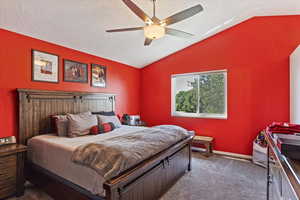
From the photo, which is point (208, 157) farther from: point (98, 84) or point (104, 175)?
point (98, 84)

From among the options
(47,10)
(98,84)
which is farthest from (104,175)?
(98,84)

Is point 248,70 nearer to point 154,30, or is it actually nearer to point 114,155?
point 154,30

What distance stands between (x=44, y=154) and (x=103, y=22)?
2270mm

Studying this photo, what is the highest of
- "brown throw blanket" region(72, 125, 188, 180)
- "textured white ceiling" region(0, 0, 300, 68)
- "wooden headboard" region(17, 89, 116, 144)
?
"textured white ceiling" region(0, 0, 300, 68)

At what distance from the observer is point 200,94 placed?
4.15 meters

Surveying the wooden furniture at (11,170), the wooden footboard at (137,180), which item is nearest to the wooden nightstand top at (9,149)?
the wooden furniture at (11,170)

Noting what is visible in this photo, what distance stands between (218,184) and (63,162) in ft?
7.50

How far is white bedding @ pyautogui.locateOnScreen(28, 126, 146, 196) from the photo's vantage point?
1.52 m

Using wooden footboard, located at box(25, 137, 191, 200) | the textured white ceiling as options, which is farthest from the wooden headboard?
the textured white ceiling

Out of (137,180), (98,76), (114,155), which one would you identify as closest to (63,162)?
(114,155)

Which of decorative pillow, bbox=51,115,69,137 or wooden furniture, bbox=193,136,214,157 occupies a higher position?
decorative pillow, bbox=51,115,69,137

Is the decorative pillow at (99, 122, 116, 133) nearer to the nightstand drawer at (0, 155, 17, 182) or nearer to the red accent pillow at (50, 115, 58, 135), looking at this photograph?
the red accent pillow at (50, 115, 58, 135)

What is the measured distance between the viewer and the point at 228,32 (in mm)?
3650

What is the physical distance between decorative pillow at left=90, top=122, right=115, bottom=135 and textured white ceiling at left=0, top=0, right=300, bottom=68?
1.75 m
